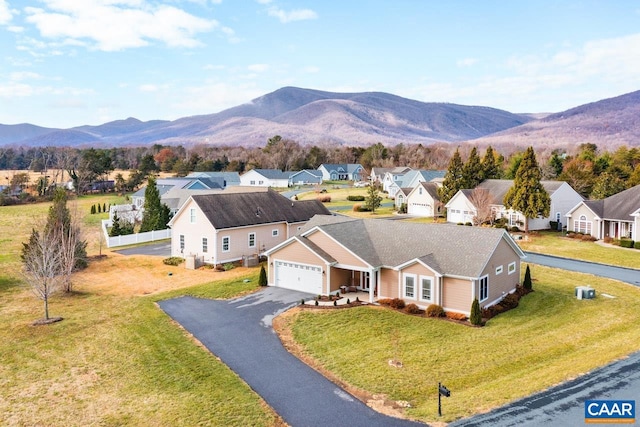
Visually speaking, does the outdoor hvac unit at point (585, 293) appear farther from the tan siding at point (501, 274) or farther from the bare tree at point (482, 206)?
the bare tree at point (482, 206)

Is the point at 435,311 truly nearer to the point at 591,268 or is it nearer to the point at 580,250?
the point at 591,268

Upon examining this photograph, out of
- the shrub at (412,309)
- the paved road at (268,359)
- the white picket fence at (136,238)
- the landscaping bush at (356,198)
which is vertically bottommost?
the paved road at (268,359)

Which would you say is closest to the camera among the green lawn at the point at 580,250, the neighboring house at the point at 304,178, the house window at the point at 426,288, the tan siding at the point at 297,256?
the house window at the point at 426,288

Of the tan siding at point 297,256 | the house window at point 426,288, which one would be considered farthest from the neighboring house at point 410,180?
the house window at point 426,288

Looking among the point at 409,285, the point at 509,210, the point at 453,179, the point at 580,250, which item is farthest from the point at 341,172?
the point at 409,285

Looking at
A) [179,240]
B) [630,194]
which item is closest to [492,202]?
[630,194]

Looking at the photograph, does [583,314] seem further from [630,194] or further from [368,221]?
[630,194]
